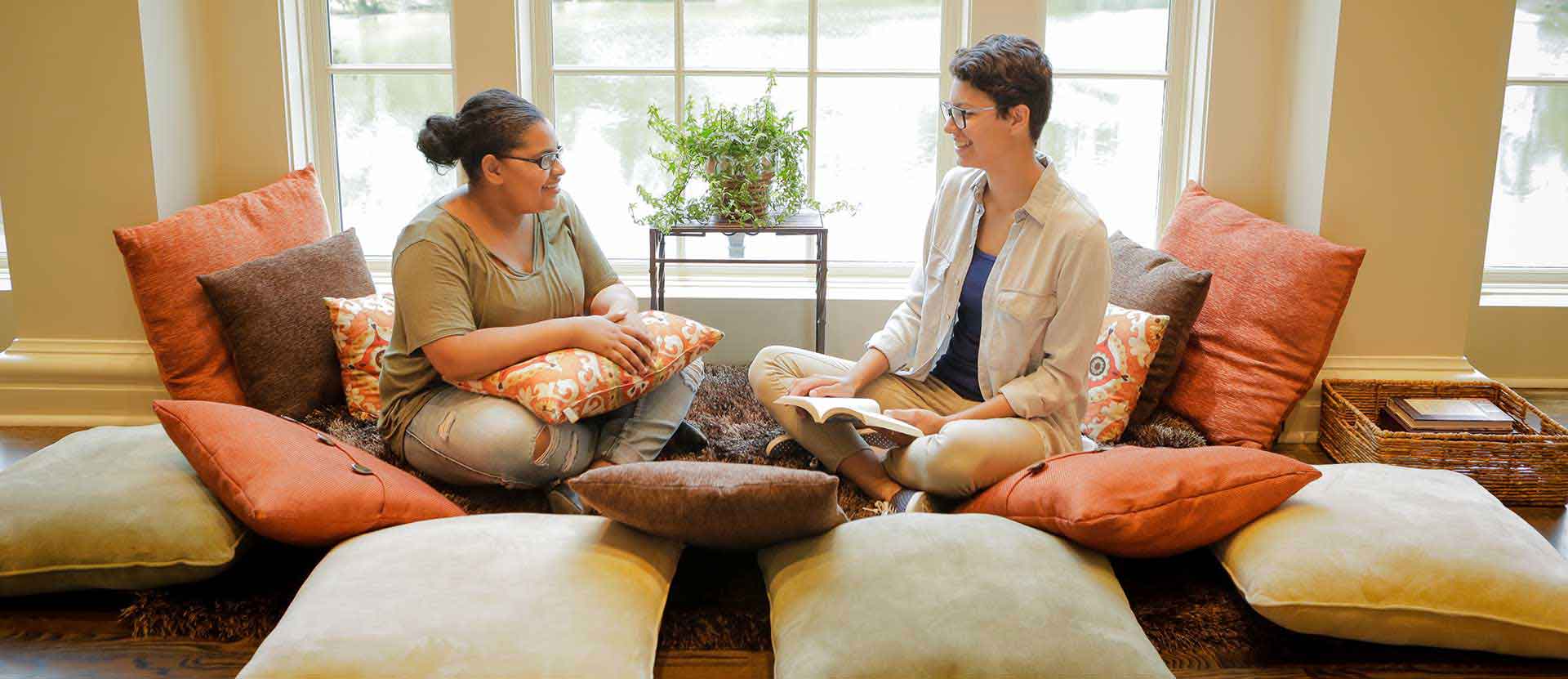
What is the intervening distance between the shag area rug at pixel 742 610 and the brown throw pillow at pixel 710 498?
0.57 feet

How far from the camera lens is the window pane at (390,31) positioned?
3938 millimetres

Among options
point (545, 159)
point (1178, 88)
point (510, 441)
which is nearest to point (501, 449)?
point (510, 441)

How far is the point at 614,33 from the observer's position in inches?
156

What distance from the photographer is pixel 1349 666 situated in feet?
7.26

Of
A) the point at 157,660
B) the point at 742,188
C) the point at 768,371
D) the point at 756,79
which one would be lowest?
the point at 157,660

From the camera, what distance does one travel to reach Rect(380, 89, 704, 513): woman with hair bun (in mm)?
2693

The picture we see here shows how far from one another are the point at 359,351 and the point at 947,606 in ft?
6.36

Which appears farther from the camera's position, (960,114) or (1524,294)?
(1524,294)

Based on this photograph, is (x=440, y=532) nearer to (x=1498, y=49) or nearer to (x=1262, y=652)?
(x=1262, y=652)

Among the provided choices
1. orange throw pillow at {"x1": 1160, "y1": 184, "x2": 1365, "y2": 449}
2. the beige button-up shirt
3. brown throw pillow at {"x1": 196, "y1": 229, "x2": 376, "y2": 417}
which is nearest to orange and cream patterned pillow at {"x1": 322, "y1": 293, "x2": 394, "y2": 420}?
brown throw pillow at {"x1": 196, "y1": 229, "x2": 376, "y2": 417}

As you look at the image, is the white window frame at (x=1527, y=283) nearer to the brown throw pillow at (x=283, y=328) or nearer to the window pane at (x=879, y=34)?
the window pane at (x=879, y=34)

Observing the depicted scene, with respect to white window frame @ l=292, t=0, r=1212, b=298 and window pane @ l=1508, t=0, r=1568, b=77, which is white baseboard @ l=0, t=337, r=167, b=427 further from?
window pane @ l=1508, t=0, r=1568, b=77

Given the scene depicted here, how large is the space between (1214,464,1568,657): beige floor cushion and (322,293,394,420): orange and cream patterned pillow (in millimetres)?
2208

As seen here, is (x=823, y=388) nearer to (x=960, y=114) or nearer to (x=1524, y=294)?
(x=960, y=114)
